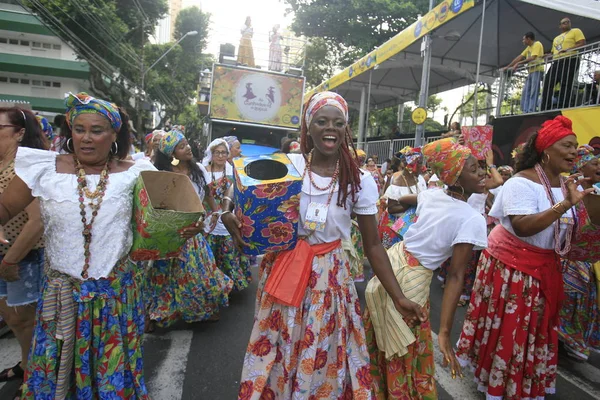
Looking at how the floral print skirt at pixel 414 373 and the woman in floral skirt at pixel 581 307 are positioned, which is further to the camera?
the woman in floral skirt at pixel 581 307

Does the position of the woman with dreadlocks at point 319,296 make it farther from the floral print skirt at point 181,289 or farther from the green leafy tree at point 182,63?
the green leafy tree at point 182,63

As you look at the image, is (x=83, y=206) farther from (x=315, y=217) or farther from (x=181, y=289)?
(x=181, y=289)

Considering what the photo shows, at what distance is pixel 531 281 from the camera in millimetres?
2850

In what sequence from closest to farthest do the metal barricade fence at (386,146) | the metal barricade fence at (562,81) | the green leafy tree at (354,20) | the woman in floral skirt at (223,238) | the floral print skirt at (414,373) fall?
1. the floral print skirt at (414,373)
2. the woman in floral skirt at (223,238)
3. the metal barricade fence at (562,81)
4. the metal barricade fence at (386,146)
5. the green leafy tree at (354,20)

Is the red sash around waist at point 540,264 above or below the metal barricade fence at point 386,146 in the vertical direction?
below

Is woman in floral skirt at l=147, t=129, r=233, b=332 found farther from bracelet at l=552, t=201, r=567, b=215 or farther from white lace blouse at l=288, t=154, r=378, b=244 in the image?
bracelet at l=552, t=201, r=567, b=215

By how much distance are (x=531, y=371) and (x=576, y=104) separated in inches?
252

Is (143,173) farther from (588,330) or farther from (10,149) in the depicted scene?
(588,330)

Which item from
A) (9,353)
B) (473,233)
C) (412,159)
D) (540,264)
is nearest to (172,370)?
(9,353)

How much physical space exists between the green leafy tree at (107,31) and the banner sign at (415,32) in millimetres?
13239

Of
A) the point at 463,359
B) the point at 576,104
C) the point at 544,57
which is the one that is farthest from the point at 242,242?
the point at 544,57

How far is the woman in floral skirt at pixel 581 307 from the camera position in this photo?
12.5 ft

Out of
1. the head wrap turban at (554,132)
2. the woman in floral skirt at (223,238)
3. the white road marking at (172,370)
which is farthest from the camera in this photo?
the woman in floral skirt at (223,238)

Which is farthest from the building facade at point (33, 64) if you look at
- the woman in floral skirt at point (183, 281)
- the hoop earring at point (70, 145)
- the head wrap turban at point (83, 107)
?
the head wrap turban at point (83, 107)
